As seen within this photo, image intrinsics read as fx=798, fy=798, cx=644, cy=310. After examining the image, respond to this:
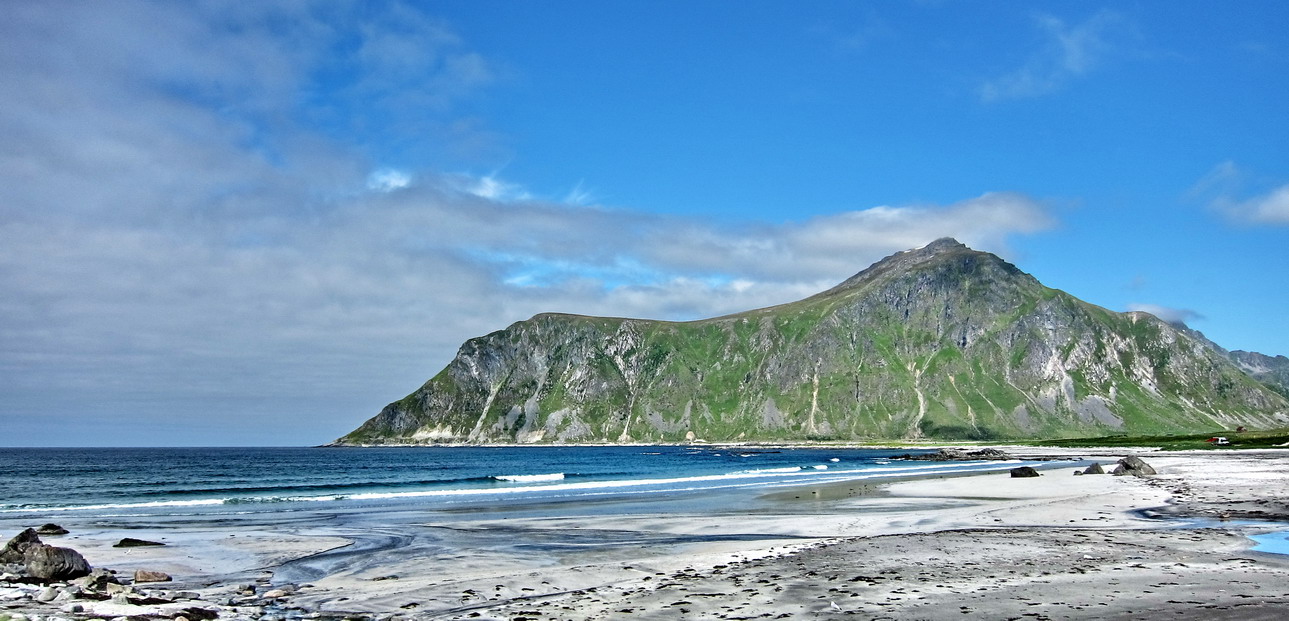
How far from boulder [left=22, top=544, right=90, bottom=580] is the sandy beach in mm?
2503

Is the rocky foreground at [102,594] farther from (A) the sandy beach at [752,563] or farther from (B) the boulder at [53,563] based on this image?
(A) the sandy beach at [752,563]

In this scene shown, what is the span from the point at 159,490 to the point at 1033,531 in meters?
75.3

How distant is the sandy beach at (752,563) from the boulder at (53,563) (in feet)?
8.21

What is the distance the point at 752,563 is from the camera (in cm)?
2375

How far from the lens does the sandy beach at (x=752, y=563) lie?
17156mm

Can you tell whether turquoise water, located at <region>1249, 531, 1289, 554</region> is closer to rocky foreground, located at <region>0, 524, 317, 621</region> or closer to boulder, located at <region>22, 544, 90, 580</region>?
rocky foreground, located at <region>0, 524, 317, 621</region>

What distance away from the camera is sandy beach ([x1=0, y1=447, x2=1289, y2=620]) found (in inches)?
675

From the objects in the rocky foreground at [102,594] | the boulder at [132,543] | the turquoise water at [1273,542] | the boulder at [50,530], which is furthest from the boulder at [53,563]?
the turquoise water at [1273,542]

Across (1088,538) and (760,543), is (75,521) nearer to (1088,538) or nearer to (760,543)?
(760,543)

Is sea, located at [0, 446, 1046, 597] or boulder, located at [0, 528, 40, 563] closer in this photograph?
boulder, located at [0, 528, 40, 563]

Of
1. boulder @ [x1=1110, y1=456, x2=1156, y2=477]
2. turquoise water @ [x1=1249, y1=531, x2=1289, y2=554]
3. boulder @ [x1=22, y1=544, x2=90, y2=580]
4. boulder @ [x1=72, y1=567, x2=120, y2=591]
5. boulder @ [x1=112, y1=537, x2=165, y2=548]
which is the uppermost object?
boulder @ [x1=22, y1=544, x2=90, y2=580]

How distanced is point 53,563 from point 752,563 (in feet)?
65.5

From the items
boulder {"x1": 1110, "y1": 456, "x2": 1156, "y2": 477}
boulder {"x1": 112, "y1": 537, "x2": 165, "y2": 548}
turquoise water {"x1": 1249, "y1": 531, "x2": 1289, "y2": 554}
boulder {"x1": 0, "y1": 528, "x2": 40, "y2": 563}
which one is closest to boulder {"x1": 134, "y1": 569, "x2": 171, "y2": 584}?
boulder {"x1": 0, "y1": 528, "x2": 40, "y2": 563}

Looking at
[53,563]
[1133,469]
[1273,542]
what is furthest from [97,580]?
[1133,469]
